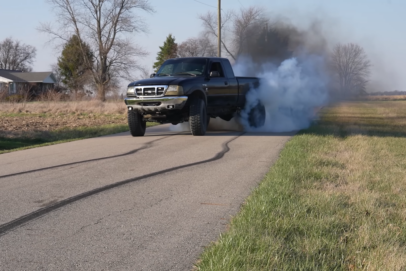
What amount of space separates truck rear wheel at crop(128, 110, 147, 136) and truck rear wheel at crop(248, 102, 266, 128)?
3682 millimetres

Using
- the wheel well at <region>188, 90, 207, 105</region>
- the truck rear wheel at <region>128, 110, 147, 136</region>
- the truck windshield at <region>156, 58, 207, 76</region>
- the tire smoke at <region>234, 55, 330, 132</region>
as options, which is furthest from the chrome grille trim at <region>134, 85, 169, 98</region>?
the tire smoke at <region>234, 55, 330, 132</region>

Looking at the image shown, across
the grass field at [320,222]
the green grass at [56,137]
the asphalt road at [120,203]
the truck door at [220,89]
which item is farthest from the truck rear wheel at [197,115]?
the grass field at [320,222]

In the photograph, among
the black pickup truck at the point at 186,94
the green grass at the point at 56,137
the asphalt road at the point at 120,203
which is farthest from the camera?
the green grass at the point at 56,137

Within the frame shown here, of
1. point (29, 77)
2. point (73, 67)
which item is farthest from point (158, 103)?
point (29, 77)

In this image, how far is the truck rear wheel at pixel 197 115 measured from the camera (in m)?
13.2

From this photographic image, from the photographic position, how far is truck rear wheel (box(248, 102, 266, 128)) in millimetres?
16047

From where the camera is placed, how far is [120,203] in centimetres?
600

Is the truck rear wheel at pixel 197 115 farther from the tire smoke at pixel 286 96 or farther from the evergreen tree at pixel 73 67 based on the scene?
the evergreen tree at pixel 73 67

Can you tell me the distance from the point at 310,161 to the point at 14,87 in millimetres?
68584

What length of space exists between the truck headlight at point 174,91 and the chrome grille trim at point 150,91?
92 mm

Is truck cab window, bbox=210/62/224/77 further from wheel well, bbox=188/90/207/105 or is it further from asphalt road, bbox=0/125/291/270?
asphalt road, bbox=0/125/291/270

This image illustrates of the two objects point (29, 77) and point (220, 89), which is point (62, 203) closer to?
point (220, 89)

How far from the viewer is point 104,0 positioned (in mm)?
51438

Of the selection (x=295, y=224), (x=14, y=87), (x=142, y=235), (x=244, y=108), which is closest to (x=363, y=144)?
(x=244, y=108)
